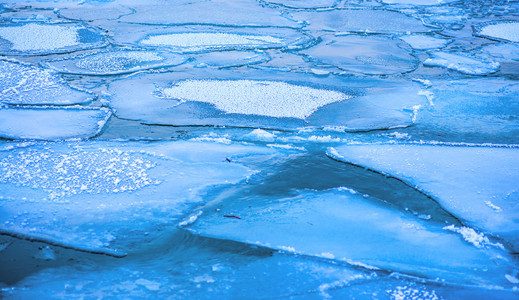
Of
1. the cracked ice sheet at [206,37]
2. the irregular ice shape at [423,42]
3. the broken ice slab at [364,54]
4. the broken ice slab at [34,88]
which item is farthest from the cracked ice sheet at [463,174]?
the irregular ice shape at [423,42]

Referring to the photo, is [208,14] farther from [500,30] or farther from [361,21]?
[500,30]

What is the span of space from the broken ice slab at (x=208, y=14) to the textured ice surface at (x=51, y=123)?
3082mm

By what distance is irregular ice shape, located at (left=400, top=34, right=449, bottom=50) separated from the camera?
5586mm

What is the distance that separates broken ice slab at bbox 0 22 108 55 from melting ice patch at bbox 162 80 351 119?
1.88m

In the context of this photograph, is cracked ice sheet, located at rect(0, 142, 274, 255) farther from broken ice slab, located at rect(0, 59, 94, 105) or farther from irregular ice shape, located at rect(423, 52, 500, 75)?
irregular ice shape, located at rect(423, 52, 500, 75)

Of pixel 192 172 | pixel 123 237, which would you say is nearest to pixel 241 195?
pixel 192 172

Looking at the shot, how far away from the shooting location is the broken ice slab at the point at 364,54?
15.5 ft

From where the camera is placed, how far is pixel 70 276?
1977 mm

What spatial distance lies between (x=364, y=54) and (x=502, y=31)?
2.65 m

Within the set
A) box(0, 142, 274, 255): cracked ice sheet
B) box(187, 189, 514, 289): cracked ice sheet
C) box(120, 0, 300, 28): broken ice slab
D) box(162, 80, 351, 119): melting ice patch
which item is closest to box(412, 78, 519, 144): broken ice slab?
box(162, 80, 351, 119): melting ice patch

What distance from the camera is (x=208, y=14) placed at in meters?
6.75

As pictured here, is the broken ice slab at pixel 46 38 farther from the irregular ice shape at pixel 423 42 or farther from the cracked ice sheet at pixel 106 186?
the irregular ice shape at pixel 423 42

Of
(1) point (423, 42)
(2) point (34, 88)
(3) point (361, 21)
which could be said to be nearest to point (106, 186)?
(2) point (34, 88)

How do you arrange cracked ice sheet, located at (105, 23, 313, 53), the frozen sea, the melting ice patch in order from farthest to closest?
cracked ice sheet, located at (105, 23, 313, 53) < the melting ice patch < the frozen sea
